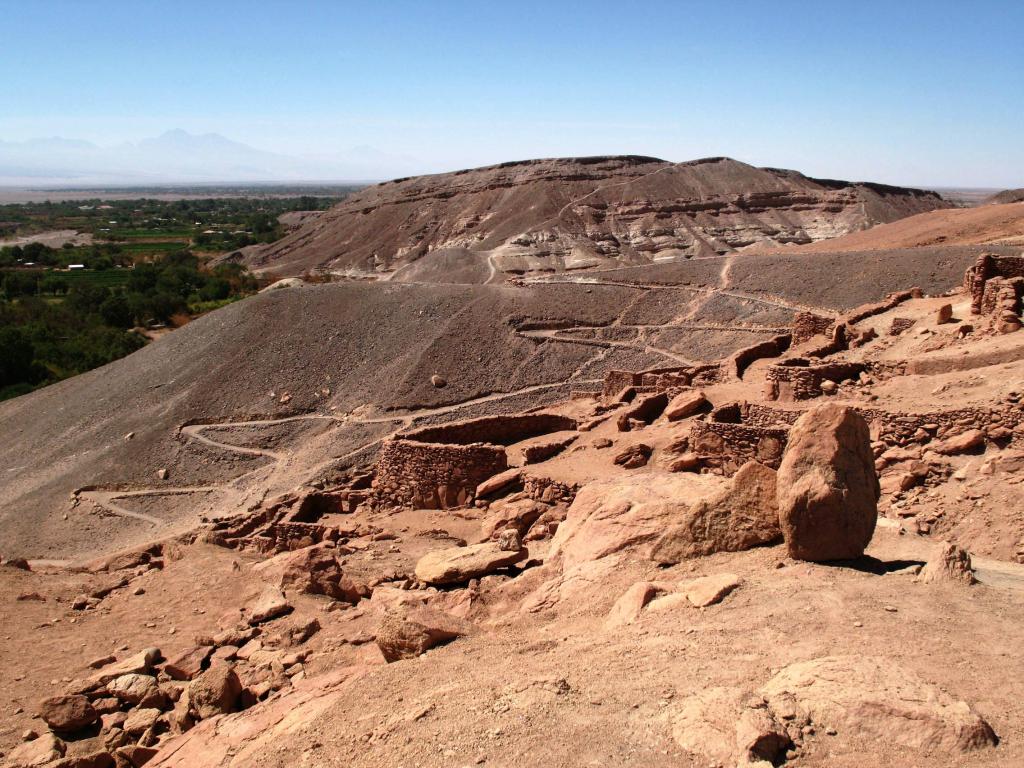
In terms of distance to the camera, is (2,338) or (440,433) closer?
(440,433)

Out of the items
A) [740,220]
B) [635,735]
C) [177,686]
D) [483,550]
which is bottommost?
[177,686]

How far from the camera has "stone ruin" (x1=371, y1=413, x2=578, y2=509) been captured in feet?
52.1

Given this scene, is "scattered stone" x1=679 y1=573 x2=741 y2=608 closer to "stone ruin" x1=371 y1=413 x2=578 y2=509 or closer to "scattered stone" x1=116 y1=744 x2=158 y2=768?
"scattered stone" x1=116 y1=744 x2=158 y2=768

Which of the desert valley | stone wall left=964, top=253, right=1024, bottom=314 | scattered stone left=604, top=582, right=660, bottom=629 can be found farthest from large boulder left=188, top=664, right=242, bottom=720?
stone wall left=964, top=253, right=1024, bottom=314

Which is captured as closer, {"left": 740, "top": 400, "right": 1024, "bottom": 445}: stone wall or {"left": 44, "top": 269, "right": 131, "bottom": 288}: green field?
{"left": 740, "top": 400, "right": 1024, "bottom": 445}: stone wall

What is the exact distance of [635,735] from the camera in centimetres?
551

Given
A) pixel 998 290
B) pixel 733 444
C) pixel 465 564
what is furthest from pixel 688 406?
pixel 465 564

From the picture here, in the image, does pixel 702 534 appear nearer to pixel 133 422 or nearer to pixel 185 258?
pixel 133 422

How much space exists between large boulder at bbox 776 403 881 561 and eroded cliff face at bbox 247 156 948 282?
2153 inches

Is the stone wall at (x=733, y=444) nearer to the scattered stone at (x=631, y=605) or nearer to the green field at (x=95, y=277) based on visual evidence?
the scattered stone at (x=631, y=605)

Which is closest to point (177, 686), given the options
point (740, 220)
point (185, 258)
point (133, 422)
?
point (133, 422)

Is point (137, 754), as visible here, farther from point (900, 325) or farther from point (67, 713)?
point (900, 325)

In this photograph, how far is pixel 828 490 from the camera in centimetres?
768

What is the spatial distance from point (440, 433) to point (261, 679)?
30.9ft
